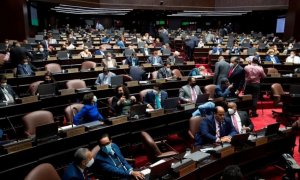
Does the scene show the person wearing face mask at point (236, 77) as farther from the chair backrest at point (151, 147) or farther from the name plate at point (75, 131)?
the name plate at point (75, 131)

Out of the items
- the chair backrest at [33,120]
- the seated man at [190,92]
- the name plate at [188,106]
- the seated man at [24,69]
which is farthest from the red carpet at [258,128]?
the seated man at [24,69]

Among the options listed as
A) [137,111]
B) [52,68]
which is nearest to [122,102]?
[137,111]

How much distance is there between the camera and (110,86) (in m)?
7.00

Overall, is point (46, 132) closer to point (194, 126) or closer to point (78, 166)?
point (78, 166)

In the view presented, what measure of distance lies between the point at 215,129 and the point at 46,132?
2473 mm

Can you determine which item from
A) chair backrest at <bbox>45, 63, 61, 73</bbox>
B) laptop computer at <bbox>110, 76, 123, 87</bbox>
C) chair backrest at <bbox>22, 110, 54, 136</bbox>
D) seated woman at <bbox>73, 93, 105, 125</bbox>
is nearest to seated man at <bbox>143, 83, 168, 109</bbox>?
laptop computer at <bbox>110, 76, 123, 87</bbox>

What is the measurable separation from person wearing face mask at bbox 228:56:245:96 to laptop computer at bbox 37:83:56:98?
4052 millimetres

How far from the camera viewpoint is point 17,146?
3.85 metres

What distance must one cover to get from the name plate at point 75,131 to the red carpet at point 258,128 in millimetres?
1156

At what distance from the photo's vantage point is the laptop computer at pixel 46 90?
594 cm

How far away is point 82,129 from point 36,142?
703mm

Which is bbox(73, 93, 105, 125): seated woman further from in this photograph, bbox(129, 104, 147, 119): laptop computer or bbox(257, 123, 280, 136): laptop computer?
bbox(257, 123, 280, 136): laptop computer

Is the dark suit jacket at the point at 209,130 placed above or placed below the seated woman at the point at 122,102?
below

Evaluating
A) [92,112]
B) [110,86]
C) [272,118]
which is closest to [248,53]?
[272,118]
